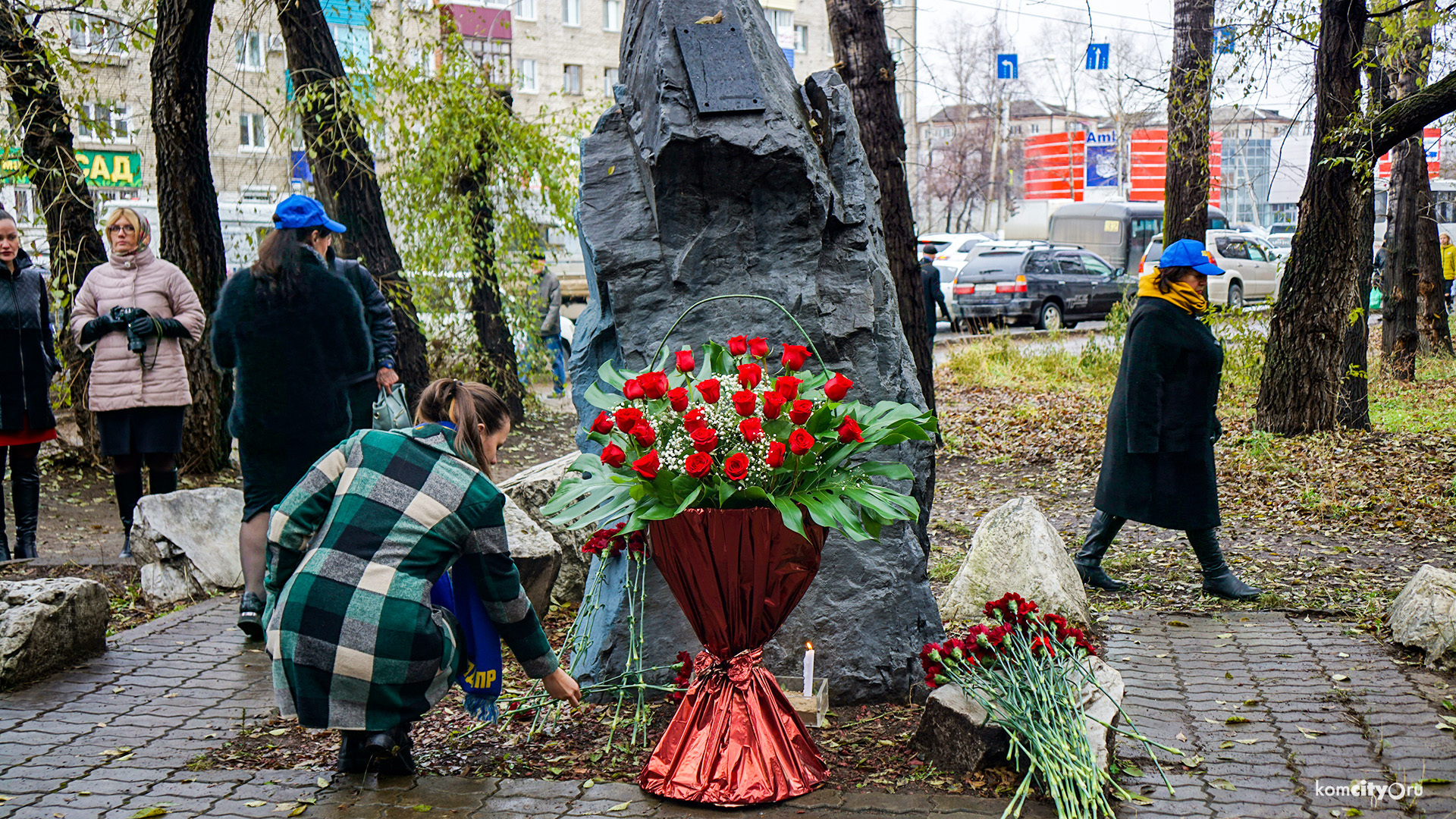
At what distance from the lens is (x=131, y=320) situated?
19.4ft

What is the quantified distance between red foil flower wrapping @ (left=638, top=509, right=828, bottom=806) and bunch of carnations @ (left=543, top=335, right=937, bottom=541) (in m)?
0.09

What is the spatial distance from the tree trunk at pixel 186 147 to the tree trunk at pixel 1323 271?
824cm

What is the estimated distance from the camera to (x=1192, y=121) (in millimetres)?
11055

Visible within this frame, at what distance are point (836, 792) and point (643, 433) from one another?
1.22m

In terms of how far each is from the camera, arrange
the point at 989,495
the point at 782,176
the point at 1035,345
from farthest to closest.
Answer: the point at 1035,345, the point at 989,495, the point at 782,176

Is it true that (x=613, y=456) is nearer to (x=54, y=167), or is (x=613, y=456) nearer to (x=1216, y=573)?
(x=1216, y=573)

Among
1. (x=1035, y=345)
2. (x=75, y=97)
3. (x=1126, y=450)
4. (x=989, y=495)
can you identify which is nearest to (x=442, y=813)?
(x=1126, y=450)

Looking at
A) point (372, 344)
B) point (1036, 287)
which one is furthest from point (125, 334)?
point (1036, 287)

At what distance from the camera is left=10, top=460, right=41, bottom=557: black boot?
252 inches

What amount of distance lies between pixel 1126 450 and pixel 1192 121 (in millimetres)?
6639

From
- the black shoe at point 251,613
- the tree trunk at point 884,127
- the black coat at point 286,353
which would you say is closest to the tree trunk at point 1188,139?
the tree trunk at point 884,127

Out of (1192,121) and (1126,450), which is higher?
(1192,121)

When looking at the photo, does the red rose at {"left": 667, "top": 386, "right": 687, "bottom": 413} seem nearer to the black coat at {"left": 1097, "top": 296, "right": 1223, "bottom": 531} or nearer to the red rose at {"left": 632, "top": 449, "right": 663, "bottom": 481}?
the red rose at {"left": 632, "top": 449, "right": 663, "bottom": 481}

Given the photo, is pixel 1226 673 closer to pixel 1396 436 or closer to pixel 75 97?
pixel 1396 436
